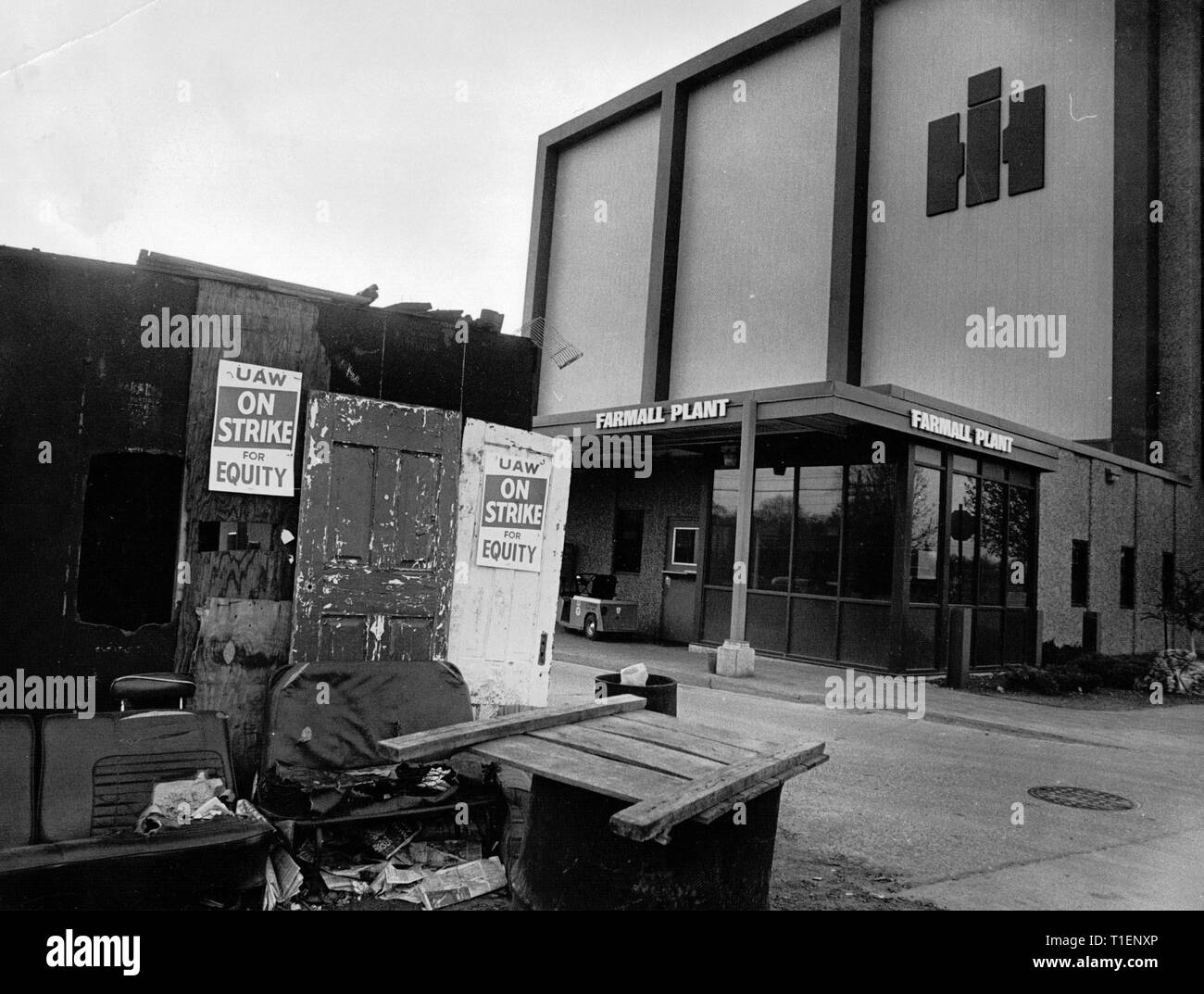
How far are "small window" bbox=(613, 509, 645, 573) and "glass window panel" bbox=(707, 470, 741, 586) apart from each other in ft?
7.05

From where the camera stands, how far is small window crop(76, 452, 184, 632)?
5.65 meters

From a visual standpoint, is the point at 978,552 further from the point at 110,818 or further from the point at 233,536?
the point at 110,818

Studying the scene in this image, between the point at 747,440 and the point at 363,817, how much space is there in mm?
9737

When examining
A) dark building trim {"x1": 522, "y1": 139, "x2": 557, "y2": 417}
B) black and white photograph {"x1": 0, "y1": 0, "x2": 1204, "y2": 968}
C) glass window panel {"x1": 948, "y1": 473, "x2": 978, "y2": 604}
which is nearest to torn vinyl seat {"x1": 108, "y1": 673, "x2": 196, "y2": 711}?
black and white photograph {"x1": 0, "y1": 0, "x2": 1204, "y2": 968}

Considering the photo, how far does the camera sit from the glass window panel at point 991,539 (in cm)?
1473

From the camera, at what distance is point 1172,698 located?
45.3ft

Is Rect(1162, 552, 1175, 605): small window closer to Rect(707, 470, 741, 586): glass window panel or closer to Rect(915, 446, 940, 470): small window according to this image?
Rect(915, 446, 940, 470): small window

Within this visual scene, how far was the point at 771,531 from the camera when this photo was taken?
1517 centimetres

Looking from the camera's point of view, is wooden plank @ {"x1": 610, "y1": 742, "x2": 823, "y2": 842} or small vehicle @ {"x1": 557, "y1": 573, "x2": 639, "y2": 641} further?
small vehicle @ {"x1": 557, "y1": 573, "x2": 639, "y2": 641}

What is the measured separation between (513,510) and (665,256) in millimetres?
18811

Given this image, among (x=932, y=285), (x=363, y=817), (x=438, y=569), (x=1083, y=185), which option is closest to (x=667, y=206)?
(x=932, y=285)

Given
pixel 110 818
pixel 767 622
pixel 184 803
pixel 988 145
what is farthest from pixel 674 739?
pixel 988 145

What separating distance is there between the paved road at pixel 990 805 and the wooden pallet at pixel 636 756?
1.62 meters
